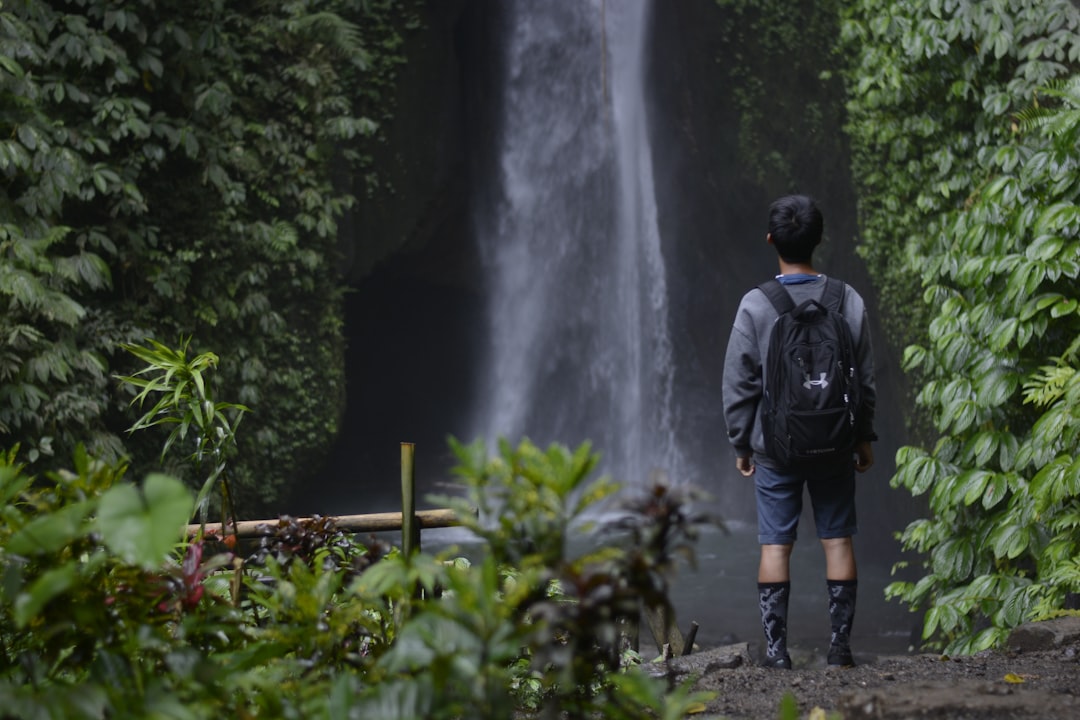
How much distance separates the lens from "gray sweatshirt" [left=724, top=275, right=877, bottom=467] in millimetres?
3062

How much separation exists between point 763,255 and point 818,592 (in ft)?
14.6

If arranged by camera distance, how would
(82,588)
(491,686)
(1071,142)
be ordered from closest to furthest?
(491,686), (82,588), (1071,142)

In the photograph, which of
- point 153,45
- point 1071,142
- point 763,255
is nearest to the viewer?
point 1071,142

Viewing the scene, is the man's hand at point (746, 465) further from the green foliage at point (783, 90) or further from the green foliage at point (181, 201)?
the green foliage at point (783, 90)

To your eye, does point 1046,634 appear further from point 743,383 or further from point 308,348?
point 308,348

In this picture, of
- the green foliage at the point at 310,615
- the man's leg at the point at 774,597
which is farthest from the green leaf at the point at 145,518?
the man's leg at the point at 774,597

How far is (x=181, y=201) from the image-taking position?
7277mm

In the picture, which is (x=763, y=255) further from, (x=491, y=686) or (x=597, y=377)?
(x=491, y=686)

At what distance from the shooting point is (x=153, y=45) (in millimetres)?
6703

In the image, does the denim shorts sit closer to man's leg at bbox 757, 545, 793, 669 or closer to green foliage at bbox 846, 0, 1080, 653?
man's leg at bbox 757, 545, 793, 669

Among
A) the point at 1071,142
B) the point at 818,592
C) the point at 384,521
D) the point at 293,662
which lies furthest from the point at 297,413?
the point at 293,662

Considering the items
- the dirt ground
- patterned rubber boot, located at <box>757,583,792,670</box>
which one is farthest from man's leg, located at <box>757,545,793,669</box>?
the dirt ground

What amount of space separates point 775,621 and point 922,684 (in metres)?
0.97

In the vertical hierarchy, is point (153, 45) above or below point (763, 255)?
above
